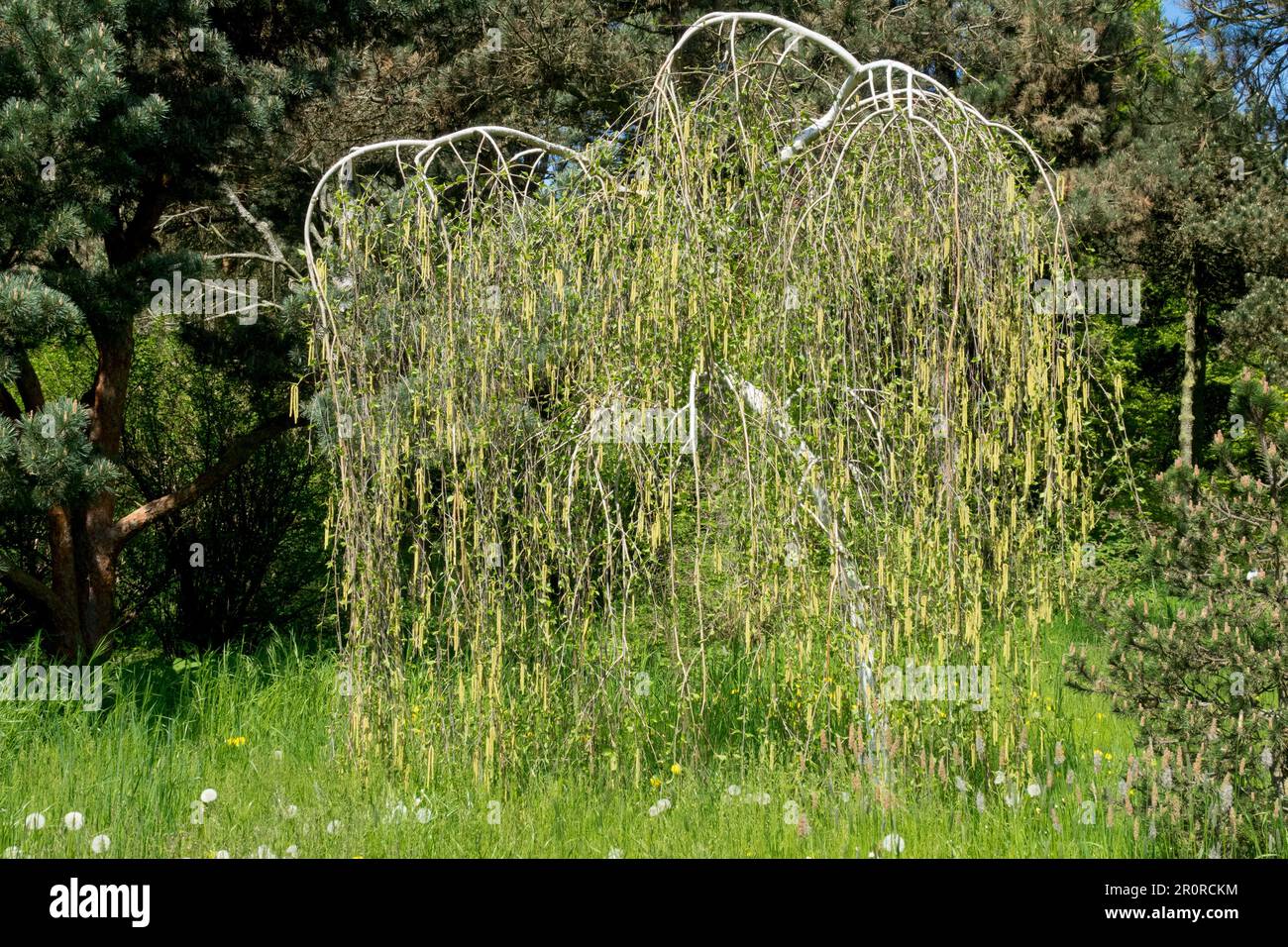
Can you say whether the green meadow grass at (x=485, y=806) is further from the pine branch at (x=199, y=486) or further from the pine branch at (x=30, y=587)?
the pine branch at (x=199, y=486)

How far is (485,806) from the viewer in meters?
3.06

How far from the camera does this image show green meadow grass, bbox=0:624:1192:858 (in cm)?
275

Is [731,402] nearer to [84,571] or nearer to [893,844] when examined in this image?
[893,844]

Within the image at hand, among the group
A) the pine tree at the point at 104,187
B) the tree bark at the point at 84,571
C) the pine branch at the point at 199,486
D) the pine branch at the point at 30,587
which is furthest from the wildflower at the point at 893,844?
the pine branch at the point at 30,587

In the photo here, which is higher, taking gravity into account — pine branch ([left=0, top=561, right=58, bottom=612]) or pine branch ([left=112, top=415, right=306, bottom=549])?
pine branch ([left=112, top=415, right=306, bottom=549])

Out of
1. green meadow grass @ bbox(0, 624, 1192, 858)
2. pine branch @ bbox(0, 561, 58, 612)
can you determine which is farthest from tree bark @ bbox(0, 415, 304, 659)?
green meadow grass @ bbox(0, 624, 1192, 858)

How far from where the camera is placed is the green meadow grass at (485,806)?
275cm

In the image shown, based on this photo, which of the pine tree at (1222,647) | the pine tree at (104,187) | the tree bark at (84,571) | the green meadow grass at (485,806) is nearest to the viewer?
the pine tree at (1222,647)

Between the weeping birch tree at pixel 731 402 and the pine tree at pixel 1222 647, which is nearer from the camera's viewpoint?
the pine tree at pixel 1222 647

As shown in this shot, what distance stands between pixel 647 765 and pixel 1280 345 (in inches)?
232

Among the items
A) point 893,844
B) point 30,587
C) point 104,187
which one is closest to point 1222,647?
point 893,844

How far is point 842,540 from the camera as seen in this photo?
292cm

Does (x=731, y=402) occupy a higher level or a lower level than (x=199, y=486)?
higher

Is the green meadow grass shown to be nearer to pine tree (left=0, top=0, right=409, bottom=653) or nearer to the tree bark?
pine tree (left=0, top=0, right=409, bottom=653)
